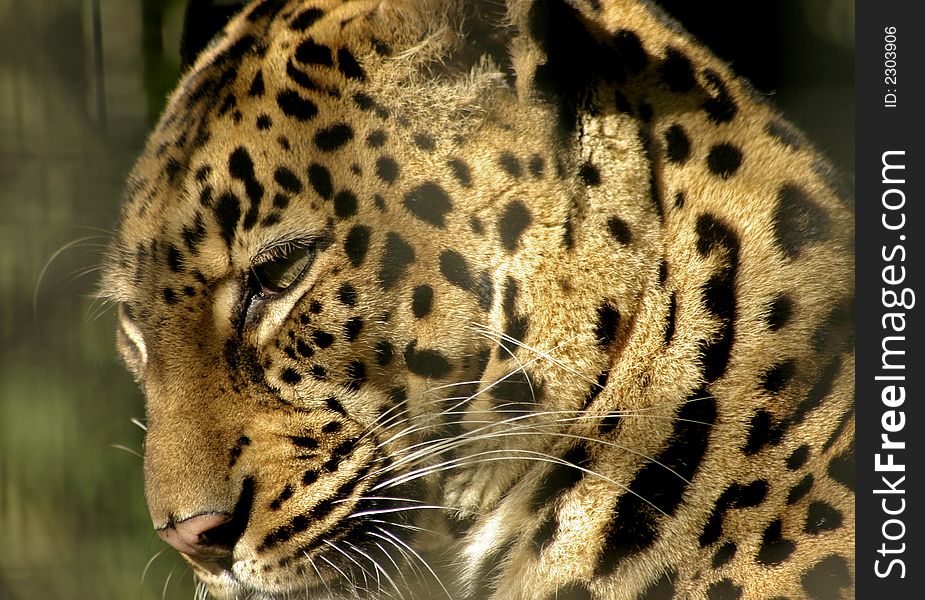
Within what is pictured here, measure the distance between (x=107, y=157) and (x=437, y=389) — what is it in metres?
1.37

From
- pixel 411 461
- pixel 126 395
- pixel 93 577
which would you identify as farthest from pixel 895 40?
pixel 93 577

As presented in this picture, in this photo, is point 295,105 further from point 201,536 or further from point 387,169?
point 201,536

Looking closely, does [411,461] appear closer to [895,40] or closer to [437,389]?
[437,389]

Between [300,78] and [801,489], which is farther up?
[300,78]

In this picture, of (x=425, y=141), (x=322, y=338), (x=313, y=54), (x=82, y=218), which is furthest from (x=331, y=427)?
(x=82, y=218)

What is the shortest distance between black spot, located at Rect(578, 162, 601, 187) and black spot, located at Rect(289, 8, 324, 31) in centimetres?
50

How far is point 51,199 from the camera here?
2.36 meters

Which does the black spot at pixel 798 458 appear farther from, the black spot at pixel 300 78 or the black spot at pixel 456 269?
the black spot at pixel 300 78

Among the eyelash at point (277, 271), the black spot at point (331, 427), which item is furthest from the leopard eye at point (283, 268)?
the black spot at point (331, 427)

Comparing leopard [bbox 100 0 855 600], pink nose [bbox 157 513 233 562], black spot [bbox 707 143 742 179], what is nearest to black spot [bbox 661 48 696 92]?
leopard [bbox 100 0 855 600]

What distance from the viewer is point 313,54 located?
4.95 ft

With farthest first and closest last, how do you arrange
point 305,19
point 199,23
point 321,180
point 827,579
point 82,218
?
point 82,218
point 199,23
point 305,19
point 321,180
point 827,579

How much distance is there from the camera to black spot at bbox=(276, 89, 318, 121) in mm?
1468

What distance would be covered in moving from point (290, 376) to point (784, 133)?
84 cm
